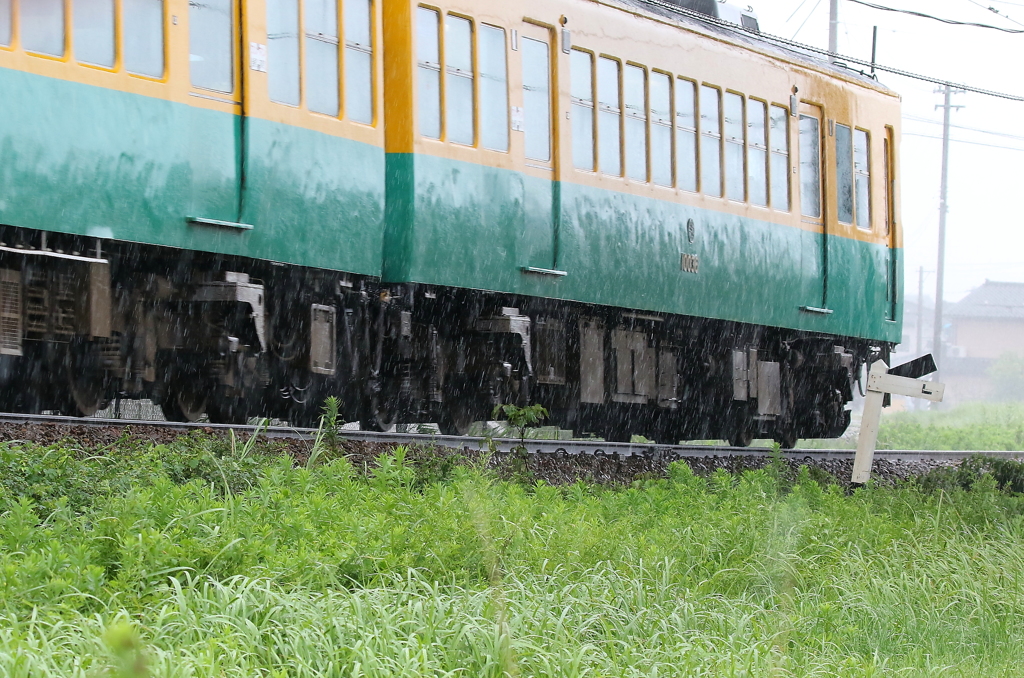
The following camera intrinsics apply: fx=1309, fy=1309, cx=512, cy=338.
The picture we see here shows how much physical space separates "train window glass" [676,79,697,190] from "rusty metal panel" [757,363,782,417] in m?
2.66

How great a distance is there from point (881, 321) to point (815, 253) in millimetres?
1708

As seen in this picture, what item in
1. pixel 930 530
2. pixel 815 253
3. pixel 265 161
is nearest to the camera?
pixel 930 530

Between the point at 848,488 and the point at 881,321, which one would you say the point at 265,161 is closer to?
the point at 848,488

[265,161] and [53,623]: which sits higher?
[265,161]

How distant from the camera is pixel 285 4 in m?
8.70

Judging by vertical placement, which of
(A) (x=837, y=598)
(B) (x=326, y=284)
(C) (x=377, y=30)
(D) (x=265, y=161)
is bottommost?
(A) (x=837, y=598)

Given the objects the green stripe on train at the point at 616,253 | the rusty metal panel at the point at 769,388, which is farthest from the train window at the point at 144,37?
the rusty metal panel at the point at 769,388

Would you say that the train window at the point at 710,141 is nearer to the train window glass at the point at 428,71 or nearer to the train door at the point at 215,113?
the train window glass at the point at 428,71

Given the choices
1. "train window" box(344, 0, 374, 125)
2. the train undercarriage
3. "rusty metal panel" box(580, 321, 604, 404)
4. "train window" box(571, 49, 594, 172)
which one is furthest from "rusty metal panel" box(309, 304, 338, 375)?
"rusty metal panel" box(580, 321, 604, 404)

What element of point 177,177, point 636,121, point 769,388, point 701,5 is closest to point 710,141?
point 636,121

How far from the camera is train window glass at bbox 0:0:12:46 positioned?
708 cm

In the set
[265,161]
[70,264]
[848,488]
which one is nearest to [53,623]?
[70,264]

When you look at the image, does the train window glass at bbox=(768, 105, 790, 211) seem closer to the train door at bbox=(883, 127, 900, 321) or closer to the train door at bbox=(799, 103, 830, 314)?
the train door at bbox=(799, 103, 830, 314)

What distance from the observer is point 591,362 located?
11.9 metres
